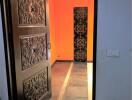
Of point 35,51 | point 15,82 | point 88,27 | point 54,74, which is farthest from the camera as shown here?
point 88,27

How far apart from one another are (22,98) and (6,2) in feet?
4.36

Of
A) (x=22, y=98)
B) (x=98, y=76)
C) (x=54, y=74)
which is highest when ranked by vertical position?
(x=98, y=76)

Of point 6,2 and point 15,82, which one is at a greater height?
point 6,2

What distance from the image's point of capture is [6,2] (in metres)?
2.18

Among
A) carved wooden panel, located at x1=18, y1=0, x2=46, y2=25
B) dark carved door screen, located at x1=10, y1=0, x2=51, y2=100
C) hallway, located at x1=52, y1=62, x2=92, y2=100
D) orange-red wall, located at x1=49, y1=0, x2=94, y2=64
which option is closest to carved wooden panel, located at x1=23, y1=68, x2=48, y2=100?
dark carved door screen, located at x1=10, y1=0, x2=51, y2=100

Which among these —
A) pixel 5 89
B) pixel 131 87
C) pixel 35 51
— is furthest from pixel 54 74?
pixel 131 87

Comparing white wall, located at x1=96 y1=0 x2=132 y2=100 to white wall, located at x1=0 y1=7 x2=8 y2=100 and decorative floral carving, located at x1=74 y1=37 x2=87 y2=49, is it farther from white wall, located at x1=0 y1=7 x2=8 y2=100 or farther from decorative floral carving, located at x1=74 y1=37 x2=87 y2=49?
decorative floral carving, located at x1=74 y1=37 x2=87 y2=49

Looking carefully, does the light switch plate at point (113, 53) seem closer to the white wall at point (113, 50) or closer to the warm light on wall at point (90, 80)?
the white wall at point (113, 50)

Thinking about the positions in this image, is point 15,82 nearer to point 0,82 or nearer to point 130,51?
point 0,82

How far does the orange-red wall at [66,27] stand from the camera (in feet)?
21.3

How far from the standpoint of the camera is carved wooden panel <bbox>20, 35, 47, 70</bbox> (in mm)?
2523

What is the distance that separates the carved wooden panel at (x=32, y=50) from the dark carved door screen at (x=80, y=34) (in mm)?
3572

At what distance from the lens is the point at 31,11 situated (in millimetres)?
2703

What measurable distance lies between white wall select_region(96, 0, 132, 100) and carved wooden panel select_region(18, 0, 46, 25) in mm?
1064
